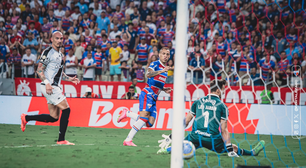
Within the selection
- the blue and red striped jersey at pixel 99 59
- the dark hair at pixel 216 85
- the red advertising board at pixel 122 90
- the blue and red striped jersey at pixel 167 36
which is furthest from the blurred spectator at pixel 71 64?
the dark hair at pixel 216 85

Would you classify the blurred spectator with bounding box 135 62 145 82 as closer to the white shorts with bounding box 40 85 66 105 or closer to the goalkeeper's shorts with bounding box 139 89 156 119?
the goalkeeper's shorts with bounding box 139 89 156 119

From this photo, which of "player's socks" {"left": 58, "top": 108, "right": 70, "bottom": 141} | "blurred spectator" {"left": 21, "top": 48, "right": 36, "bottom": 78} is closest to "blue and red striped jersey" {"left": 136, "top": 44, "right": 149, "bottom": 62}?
"blurred spectator" {"left": 21, "top": 48, "right": 36, "bottom": 78}

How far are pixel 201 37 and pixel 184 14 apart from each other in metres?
7.15

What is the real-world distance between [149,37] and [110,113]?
185 inches

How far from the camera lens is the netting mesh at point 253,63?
9320mm

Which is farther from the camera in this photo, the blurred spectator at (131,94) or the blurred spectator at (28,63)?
the blurred spectator at (28,63)

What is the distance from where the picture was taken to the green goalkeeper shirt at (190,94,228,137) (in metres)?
5.23

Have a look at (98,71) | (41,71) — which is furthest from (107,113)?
(41,71)

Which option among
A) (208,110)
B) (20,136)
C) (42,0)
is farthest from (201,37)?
(42,0)

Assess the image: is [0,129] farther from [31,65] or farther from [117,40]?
[117,40]

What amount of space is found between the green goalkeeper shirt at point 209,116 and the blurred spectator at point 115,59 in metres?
7.41

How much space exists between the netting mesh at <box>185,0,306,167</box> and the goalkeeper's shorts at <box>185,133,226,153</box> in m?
2.25

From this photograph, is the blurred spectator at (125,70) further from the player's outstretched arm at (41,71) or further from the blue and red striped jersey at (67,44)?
the player's outstretched arm at (41,71)

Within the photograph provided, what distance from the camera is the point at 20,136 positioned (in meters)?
7.06
